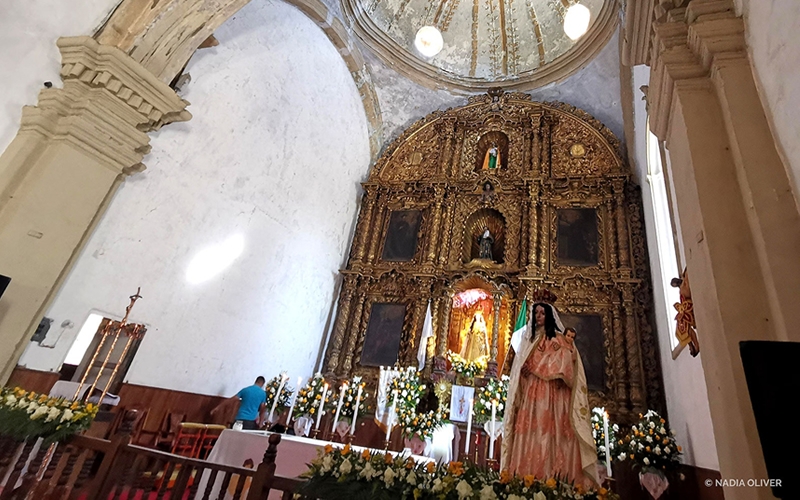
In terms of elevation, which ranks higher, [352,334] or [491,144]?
[491,144]

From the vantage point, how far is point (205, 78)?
5.86 metres

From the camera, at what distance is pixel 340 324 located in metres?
8.69

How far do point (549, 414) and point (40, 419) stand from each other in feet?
12.4

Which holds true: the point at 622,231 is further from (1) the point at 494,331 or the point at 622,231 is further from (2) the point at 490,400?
(2) the point at 490,400

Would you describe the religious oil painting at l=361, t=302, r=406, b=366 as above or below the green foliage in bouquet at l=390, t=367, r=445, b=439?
above

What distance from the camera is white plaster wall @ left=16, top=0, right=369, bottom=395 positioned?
4.94 metres

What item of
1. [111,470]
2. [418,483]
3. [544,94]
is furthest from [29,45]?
[544,94]

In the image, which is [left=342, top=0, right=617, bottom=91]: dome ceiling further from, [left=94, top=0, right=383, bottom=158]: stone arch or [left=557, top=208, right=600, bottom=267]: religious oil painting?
[left=94, top=0, right=383, bottom=158]: stone arch

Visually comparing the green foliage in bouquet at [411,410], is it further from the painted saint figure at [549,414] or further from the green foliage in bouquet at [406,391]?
the painted saint figure at [549,414]

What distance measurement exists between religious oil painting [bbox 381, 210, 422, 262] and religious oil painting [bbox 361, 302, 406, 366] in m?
1.19

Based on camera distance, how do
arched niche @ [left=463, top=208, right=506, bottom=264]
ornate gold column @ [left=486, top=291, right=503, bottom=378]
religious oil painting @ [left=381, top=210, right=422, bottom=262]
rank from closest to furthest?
ornate gold column @ [left=486, top=291, right=503, bottom=378]
arched niche @ [left=463, top=208, right=506, bottom=264]
religious oil painting @ [left=381, top=210, right=422, bottom=262]

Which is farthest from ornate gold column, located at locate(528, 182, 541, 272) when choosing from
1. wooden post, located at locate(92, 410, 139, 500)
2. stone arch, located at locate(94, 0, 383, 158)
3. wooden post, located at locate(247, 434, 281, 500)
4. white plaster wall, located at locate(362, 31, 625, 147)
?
wooden post, located at locate(92, 410, 139, 500)

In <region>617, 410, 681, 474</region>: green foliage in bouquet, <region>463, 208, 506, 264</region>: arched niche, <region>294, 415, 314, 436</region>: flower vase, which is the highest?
<region>463, 208, 506, 264</region>: arched niche

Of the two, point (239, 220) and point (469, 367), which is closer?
point (239, 220)
